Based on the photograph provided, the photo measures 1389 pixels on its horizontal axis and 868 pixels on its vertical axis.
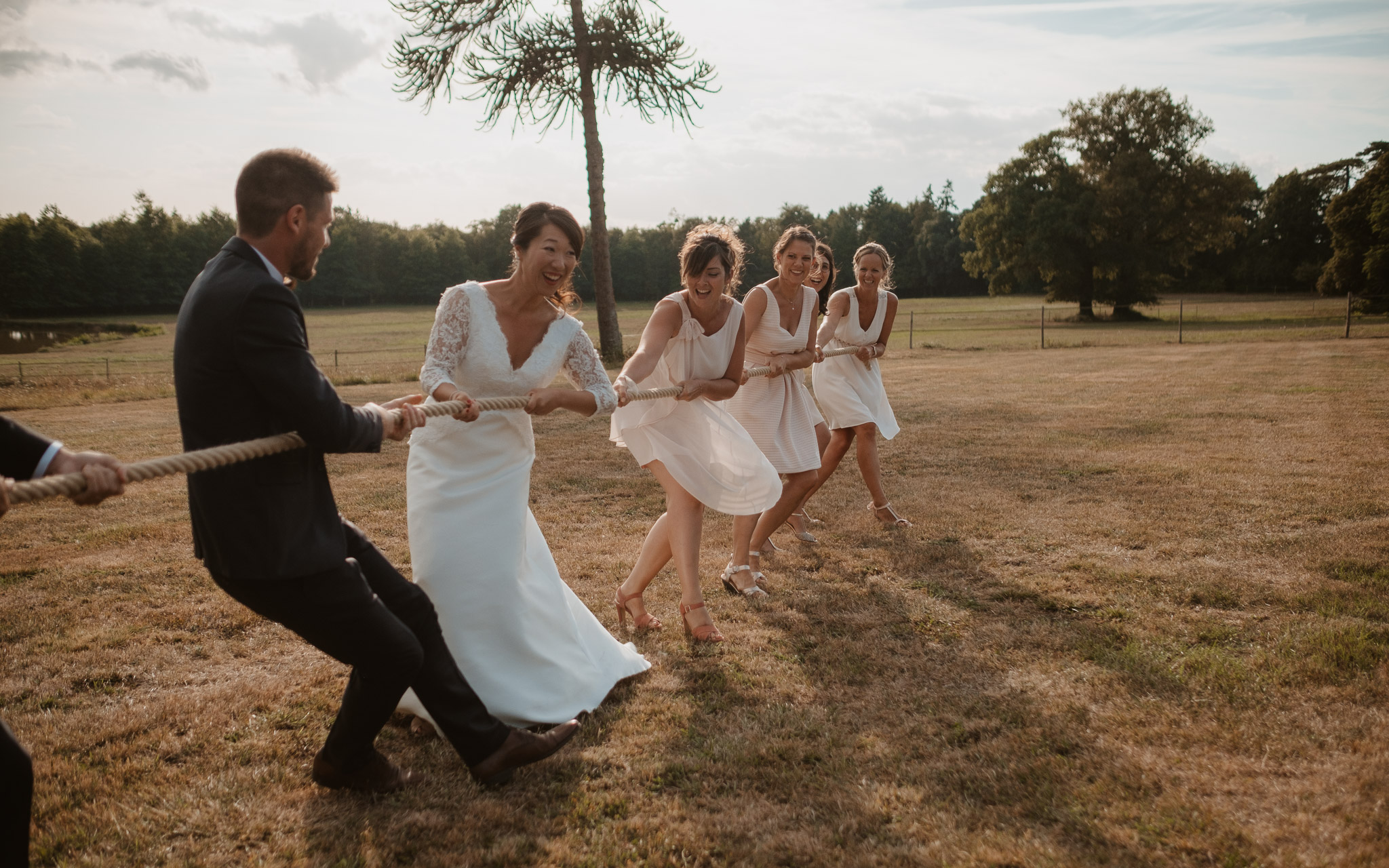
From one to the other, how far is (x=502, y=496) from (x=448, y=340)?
695mm

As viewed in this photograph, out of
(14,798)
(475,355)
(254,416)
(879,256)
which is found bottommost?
(14,798)

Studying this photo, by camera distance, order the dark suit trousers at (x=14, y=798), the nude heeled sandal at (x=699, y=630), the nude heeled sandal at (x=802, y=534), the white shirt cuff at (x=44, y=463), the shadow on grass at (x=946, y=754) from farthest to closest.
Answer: the nude heeled sandal at (x=802, y=534) → the nude heeled sandal at (x=699, y=630) → the shadow on grass at (x=946, y=754) → the white shirt cuff at (x=44, y=463) → the dark suit trousers at (x=14, y=798)

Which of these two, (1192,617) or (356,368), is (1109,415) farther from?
(356,368)

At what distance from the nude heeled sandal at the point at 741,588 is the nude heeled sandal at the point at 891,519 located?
170 cm

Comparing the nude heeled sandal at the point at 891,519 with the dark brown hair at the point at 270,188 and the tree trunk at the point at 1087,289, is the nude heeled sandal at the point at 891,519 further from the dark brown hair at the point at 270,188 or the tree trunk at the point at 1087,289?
the tree trunk at the point at 1087,289

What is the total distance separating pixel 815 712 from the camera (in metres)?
3.71

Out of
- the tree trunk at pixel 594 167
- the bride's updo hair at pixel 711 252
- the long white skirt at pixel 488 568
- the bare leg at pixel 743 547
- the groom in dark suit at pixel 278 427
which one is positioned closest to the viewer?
the groom in dark suit at pixel 278 427

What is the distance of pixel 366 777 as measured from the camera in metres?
3.06

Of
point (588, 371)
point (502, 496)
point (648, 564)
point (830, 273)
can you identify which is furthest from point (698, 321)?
point (830, 273)

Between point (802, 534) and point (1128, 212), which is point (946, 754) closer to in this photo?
point (802, 534)

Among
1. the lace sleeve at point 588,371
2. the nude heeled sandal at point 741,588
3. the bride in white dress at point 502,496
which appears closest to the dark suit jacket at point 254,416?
the bride in white dress at point 502,496

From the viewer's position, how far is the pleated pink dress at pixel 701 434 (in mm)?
4824

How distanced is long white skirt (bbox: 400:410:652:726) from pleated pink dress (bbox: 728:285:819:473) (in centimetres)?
236

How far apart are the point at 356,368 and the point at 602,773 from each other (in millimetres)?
23615
